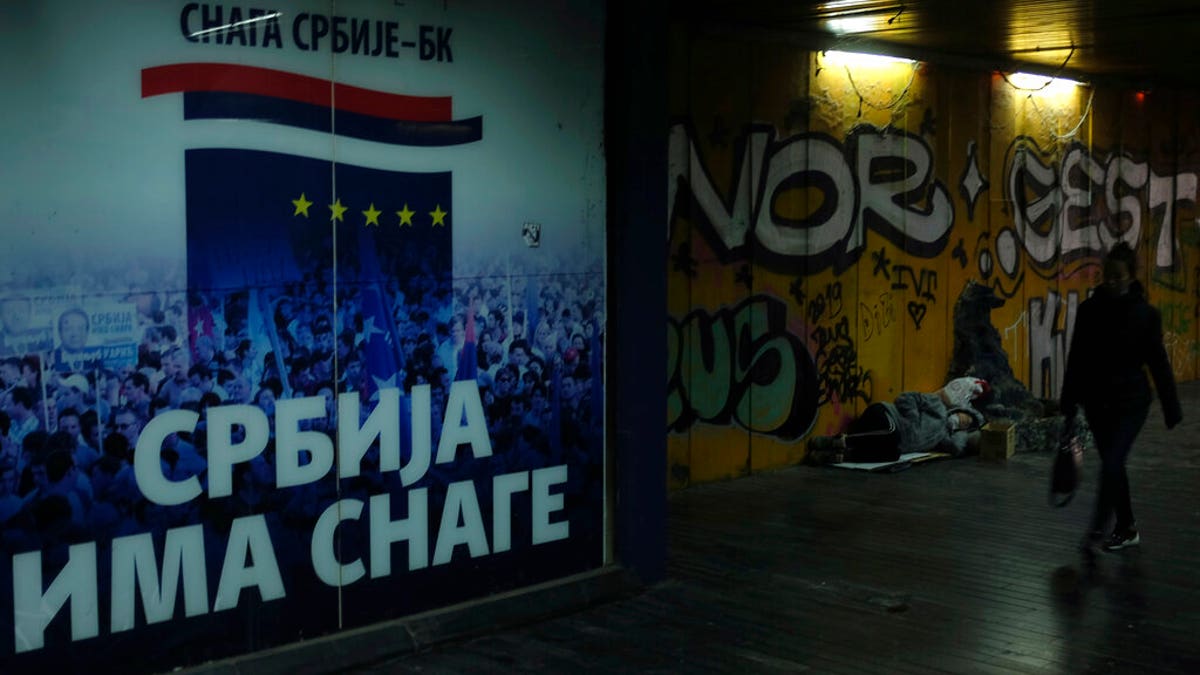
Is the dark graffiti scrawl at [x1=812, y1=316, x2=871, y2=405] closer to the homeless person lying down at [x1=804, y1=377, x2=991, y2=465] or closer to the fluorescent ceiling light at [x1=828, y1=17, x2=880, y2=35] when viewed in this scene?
the homeless person lying down at [x1=804, y1=377, x2=991, y2=465]

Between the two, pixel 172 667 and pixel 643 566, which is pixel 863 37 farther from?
pixel 172 667

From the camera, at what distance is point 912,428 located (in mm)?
12289

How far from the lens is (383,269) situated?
22.3 ft

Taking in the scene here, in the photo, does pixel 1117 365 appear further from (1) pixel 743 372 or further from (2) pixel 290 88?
(2) pixel 290 88

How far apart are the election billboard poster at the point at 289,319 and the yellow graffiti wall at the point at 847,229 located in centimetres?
324

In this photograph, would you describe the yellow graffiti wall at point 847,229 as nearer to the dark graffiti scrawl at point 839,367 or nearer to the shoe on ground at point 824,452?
the dark graffiti scrawl at point 839,367

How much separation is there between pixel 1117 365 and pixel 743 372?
3610 mm

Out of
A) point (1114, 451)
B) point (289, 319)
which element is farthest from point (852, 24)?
point (289, 319)

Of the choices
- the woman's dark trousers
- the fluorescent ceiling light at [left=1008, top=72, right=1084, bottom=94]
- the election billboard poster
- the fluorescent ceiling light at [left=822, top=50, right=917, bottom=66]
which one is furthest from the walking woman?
the fluorescent ceiling light at [left=1008, top=72, right=1084, bottom=94]

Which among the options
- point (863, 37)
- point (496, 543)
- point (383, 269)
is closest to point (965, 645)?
point (496, 543)

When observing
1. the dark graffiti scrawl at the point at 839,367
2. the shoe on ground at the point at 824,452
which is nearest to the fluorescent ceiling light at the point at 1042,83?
the dark graffiti scrawl at the point at 839,367

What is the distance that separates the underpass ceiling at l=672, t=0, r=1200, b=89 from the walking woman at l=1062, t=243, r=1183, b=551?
2.73 m

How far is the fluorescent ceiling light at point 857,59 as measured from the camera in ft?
39.6

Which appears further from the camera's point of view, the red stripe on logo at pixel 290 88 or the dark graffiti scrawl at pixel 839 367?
the dark graffiti scrawl at pixel 839 367
